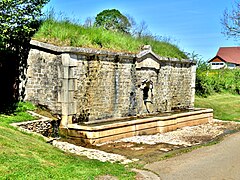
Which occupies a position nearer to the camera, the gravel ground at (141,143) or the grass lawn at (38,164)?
the grass lawn at (38,164)

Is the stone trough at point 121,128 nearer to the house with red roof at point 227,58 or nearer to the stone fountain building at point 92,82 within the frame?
the stone fountain building at point 92,82

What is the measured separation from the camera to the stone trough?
1220 centimetres

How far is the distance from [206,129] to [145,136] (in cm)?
402

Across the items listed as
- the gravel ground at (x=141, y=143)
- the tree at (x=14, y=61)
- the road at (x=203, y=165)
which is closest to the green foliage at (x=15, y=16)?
the tree at (x=14, y=61)

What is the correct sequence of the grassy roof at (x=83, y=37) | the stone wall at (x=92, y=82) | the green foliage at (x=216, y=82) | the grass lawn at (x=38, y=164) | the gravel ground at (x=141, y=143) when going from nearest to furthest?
the grass lawn at (x=38, y=164) < the gravel ground at (x=141, y=143) < the stone wall at (x=92, y=82) < the grassy roof at (x=83, y=37) < the green foliage at (x=216, y=82)

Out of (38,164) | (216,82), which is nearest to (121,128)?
(38,164)

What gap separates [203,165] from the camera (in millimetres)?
9672

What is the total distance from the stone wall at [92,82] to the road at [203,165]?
14.9 ft

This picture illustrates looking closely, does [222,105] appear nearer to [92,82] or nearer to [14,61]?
[92,82]

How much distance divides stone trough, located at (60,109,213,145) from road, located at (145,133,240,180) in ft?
9.48

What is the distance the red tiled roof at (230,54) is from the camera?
217 ft

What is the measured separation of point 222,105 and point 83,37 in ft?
45.6

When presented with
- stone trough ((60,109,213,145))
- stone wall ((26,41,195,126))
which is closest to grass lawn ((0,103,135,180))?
stone trough ((60,109,213,145))

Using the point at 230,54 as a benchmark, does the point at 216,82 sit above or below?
below
